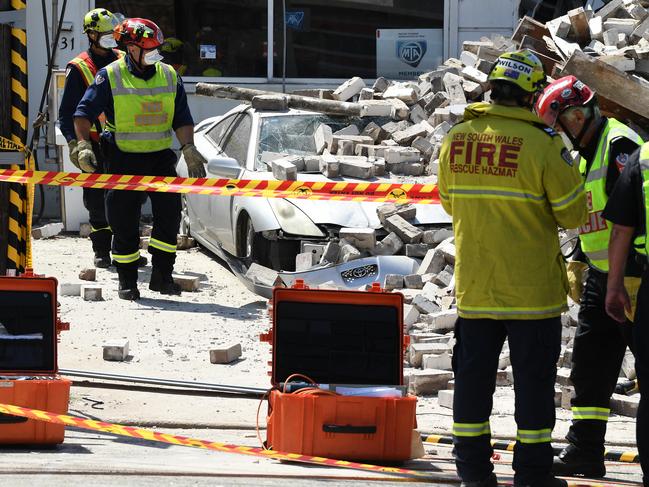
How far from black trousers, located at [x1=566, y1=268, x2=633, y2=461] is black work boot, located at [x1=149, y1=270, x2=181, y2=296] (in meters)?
4.96

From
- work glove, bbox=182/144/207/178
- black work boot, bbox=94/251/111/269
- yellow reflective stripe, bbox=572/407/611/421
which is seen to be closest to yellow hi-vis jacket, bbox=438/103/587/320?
yellow reflective stripe, bbox=572/407/611/421

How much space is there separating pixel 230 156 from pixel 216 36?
5.21m

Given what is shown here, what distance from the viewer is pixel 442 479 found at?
5688mm

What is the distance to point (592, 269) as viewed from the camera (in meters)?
5.91

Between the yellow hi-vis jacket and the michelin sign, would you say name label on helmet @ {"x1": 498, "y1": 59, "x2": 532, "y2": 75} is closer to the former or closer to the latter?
the yellow hi-vis jacket

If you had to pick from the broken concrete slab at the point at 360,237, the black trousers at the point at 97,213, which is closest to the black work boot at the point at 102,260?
the black trousers at the point at 97,213

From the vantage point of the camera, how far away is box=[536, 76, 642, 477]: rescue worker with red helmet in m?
5.76

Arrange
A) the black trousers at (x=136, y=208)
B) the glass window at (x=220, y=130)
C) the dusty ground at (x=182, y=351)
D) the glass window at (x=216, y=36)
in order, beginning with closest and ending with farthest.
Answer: the dusty ground at (x=182, y=351) < the black trousers at (x=136, y=208) < the glass window at (x=220, y=130) < the glass window at (x=216, y=36)

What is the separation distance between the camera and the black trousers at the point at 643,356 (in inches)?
205

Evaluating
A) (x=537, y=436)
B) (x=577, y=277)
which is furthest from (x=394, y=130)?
(x=537, y=436)

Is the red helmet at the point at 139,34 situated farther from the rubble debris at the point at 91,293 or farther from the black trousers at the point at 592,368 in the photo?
the black trousers at the point at 592,368

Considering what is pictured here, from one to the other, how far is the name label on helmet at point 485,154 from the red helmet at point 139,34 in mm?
4734

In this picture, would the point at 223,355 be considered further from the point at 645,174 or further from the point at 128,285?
the point at 645,174

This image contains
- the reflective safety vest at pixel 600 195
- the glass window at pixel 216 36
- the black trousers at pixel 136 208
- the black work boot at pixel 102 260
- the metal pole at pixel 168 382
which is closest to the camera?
the reflective safety vest at pixel 600 195
